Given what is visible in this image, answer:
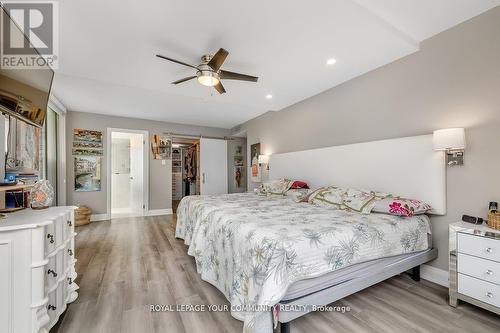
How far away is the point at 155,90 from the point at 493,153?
4168 millimetres

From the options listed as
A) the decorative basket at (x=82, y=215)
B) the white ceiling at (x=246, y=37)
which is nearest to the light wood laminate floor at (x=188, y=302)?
the decorative basket at (x=82, y=215)

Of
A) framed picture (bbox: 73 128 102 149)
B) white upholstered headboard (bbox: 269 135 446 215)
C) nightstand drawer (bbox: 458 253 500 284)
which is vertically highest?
framed picture (bbox: 73 128 102 149)

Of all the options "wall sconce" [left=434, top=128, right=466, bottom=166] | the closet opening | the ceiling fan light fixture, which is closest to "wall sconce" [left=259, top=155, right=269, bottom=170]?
the ceiling fan light fixture

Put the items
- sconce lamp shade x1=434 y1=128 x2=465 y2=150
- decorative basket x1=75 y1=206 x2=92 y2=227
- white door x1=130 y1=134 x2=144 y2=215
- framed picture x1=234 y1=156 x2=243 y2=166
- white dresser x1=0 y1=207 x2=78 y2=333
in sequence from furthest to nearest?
framed picture x1=234 y1=156 x2=243 y2=166 < white door x1=130 y1=134 x2=144 y2=215 < decorative basket x1=75 y1=206 x2=92 y2=227 < sconce lamp shade x1=434 y1=128 x2=465 y2=150 < white dresser x1=0 y1=207 x2=78 y2=333

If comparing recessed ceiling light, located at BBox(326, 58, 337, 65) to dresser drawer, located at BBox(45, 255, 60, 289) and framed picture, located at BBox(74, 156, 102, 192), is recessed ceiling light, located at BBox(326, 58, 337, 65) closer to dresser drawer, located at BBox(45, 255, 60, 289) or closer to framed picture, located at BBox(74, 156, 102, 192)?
dresser drawer, located at BBox(45, 255, 60, 289)

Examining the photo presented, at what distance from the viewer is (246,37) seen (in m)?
2.12

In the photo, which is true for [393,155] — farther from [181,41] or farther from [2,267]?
[2,267]

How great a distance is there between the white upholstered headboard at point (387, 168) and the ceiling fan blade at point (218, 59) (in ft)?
6.70

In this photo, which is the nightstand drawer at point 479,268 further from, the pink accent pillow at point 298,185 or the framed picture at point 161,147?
the framed picture at point 161,147

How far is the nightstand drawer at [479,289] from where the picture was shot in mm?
1540

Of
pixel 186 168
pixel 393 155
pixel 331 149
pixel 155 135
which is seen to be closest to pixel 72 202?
pixel 155 135

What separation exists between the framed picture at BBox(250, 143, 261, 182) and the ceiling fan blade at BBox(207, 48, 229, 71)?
3.13 metres

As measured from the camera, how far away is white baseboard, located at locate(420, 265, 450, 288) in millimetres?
2077

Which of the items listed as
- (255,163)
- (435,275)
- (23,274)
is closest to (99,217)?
(255,163)
